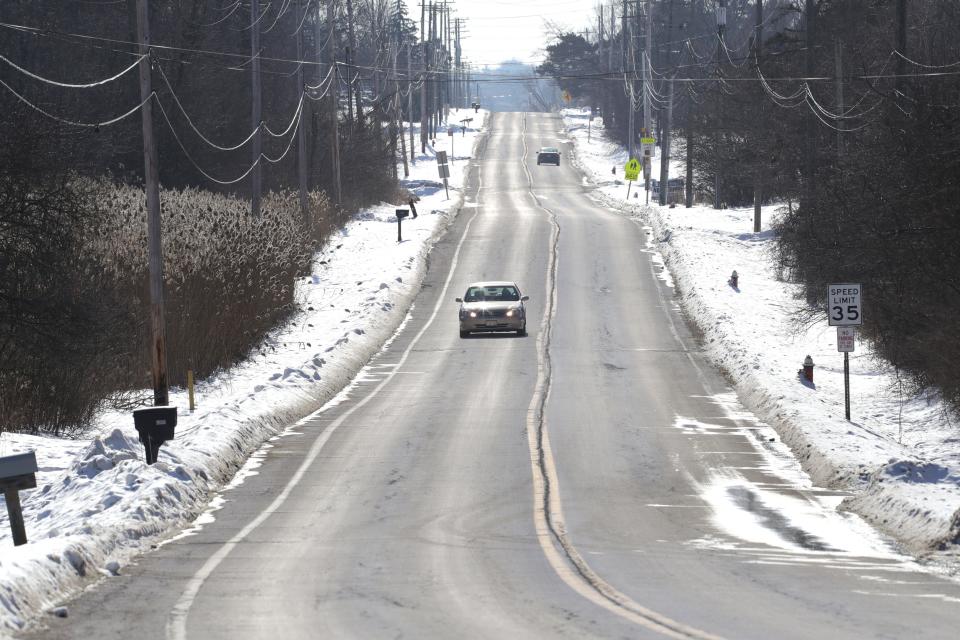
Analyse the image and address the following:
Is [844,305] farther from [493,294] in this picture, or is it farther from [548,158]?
[548,158]

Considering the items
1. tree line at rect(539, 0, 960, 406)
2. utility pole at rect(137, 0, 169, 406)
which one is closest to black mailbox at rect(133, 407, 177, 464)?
utility pole at rect(137, 0, 169, 406)

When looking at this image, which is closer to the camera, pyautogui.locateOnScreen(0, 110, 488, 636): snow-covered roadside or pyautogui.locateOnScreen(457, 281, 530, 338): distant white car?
pyautogui.locateOnScreen(0, 110, 488, 636): snow-covered roadside

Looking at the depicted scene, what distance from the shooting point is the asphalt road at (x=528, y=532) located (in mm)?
10367

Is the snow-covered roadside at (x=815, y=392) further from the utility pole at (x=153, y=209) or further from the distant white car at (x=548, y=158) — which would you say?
the distant white car at (x=548, y=158)

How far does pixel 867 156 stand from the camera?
95.2 ft

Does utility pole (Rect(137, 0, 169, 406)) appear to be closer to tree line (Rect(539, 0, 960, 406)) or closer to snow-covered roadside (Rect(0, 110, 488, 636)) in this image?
snow-covered roadside (Rect(0, 110, 488, 636))

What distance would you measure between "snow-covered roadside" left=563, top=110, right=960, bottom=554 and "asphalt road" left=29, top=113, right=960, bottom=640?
0.55m

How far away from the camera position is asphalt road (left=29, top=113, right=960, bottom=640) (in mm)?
10367

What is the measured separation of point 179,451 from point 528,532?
19.5 ft

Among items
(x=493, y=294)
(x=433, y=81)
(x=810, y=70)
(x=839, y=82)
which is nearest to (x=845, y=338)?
(x=493, y=294)

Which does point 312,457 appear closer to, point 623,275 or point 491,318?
point 491,318

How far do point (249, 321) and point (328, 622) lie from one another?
24.6 m

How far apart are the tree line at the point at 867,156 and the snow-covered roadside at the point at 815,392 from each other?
95 centimetres

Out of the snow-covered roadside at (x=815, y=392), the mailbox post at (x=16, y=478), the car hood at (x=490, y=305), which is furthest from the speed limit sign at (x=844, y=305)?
the mailbox post at (x=16, y=478)
